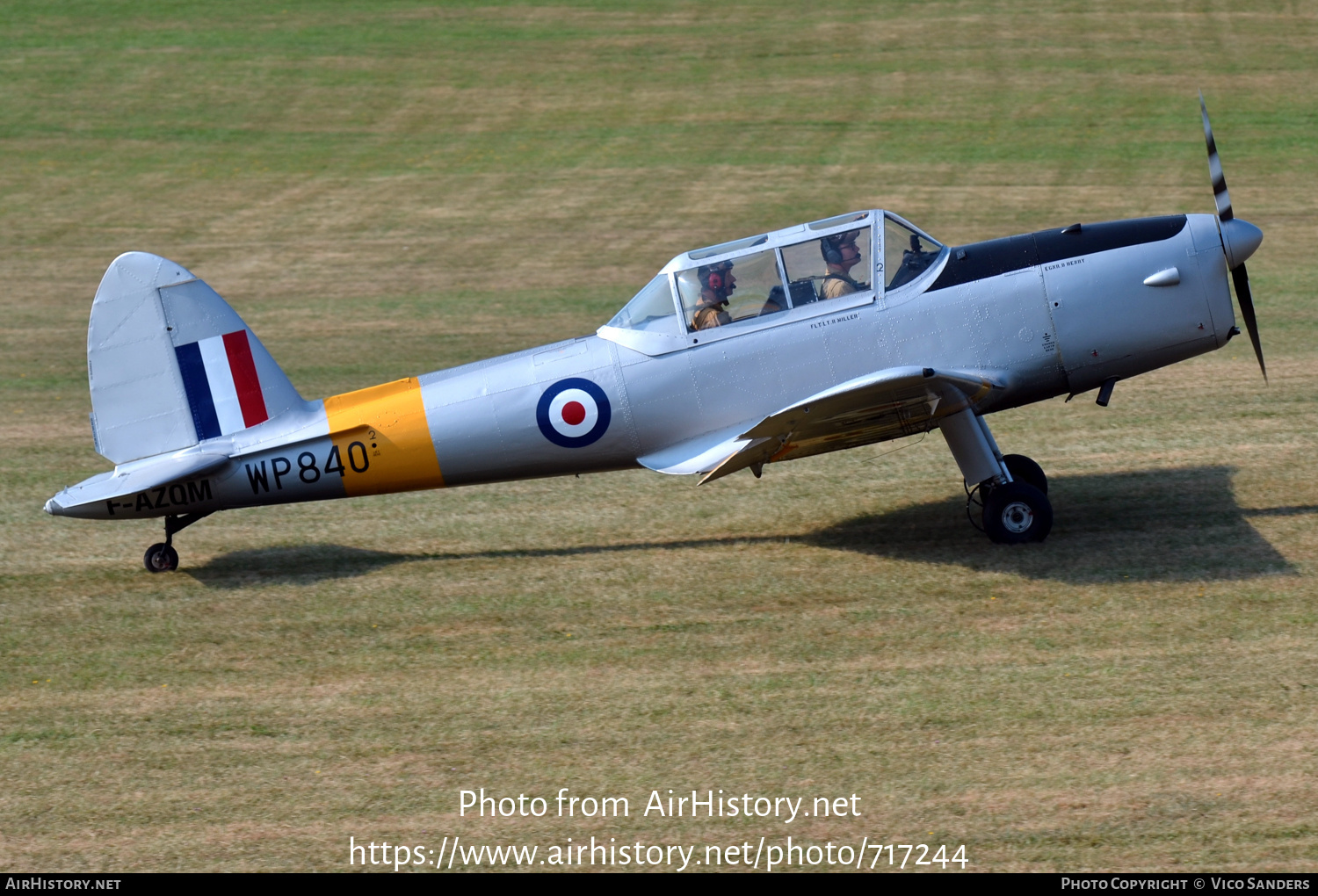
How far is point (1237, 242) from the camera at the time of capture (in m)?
8.52

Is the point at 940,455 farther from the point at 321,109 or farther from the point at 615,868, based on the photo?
the point at 321,109

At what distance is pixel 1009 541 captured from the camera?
28.7 feet

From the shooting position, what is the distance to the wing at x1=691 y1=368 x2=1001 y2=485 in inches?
309

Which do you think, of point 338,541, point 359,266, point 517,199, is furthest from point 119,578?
point 517,199

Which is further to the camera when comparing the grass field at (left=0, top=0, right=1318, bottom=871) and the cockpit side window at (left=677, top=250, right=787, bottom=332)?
the cockpit side window at (left=677, top=250, right=787, bottom=332)

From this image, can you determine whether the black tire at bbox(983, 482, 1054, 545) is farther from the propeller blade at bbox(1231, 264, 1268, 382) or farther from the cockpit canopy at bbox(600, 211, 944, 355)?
the propeller blade at bbox(1231, 264, 1268, 382)

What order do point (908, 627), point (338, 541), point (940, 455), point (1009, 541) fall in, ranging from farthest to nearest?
point (940, 455) → point (338, 541) → point (1009, 541) → point (908, 627)

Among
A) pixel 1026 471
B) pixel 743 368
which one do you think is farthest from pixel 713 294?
pixel 1026 471

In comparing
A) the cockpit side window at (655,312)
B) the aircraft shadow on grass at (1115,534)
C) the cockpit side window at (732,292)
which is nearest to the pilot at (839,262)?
the cockpit side window at (732,292)

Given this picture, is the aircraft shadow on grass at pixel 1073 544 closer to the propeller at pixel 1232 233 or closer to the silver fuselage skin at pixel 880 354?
the silver fuselage skin at pixel 880 354

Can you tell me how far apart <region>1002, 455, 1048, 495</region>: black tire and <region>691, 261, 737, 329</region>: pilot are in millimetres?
2412

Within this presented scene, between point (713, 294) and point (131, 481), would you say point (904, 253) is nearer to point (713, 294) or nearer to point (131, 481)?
point (713, 294)

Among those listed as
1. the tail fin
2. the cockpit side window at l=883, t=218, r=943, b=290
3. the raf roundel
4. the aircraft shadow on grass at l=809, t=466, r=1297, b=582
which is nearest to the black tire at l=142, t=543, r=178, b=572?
the tail fin
